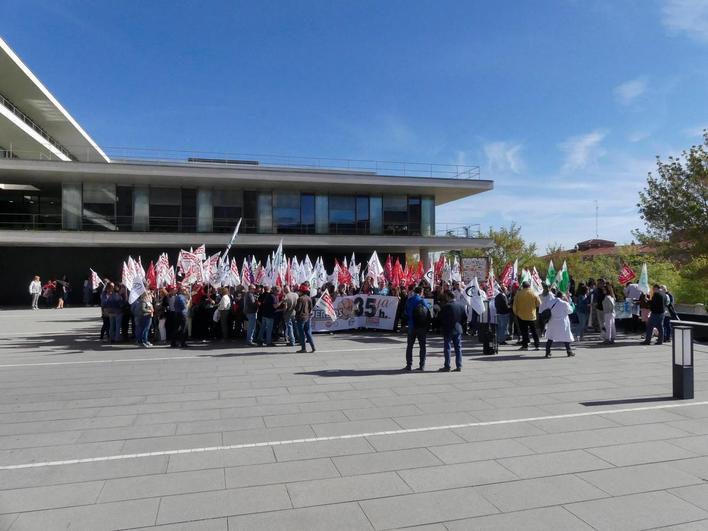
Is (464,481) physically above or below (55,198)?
→ below

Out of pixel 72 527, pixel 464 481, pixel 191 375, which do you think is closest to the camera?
pixel 72 527

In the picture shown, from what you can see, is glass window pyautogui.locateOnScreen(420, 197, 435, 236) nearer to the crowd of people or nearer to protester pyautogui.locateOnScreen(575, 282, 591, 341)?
the crowd of people

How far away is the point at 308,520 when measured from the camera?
408 cm

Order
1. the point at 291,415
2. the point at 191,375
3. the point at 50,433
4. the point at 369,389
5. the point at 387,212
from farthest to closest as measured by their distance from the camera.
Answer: the point at 387,212, the point at 191,375, the point at 369,389, the point at 291,415, the point at 50,433

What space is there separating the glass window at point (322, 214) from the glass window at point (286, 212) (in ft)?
4.35

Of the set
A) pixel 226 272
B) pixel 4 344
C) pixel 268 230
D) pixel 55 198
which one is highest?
pixel 55 198

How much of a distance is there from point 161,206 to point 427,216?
18608 mm

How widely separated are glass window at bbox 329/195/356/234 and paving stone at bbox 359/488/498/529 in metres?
31.4

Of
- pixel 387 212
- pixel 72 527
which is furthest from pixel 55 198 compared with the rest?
pixel 72 527

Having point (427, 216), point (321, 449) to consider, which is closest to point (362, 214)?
point (427, 216)

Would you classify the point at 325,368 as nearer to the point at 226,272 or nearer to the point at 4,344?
the point at 226,272

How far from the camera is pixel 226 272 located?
1767 cm

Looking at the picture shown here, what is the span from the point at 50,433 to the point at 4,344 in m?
10.2

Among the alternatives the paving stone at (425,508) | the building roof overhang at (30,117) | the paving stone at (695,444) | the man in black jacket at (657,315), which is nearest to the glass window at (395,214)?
the building roof overhang at (30,117)
